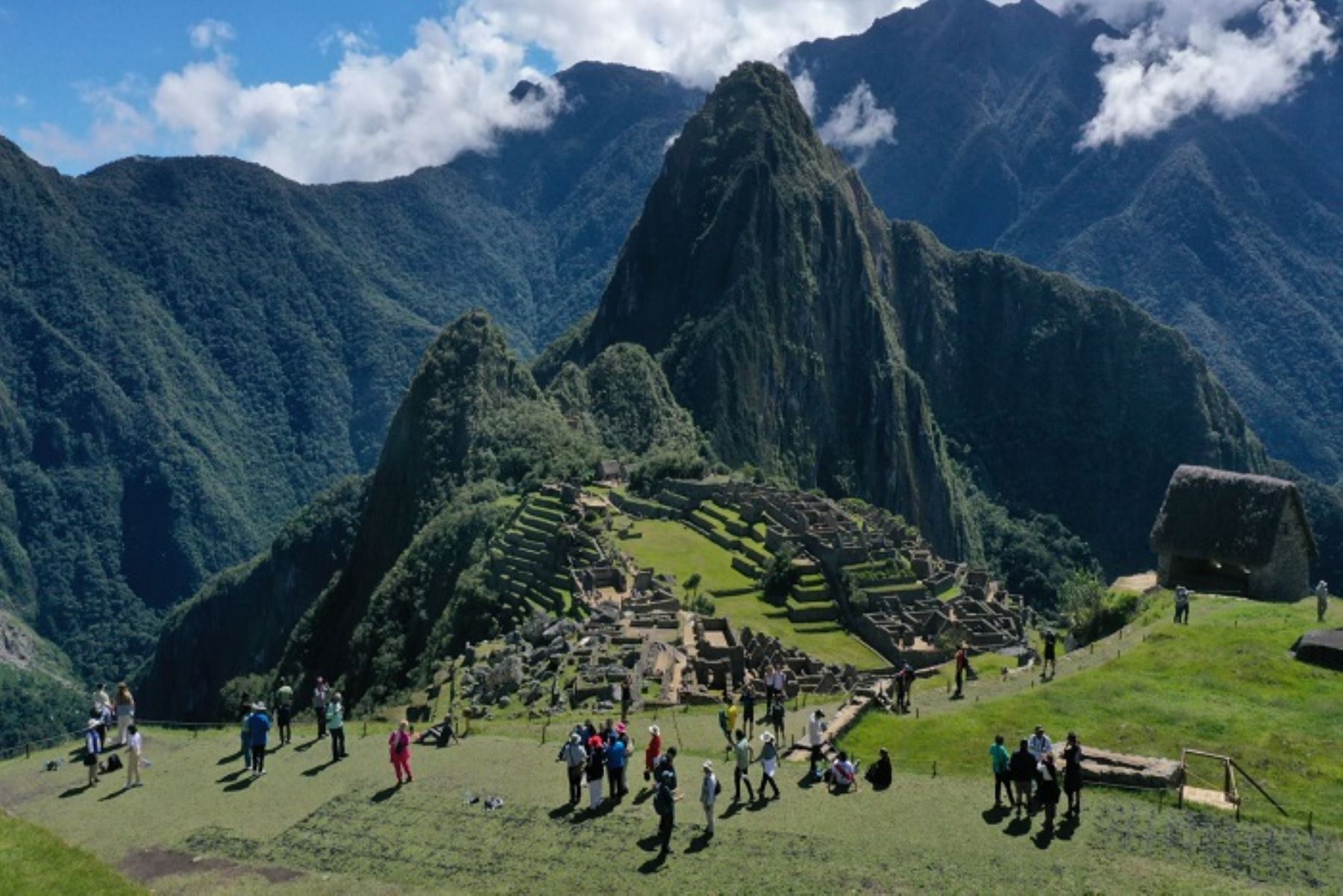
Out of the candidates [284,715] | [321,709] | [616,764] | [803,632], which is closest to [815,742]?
[616,764]

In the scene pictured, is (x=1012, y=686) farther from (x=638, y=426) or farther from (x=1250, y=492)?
(x=638, y=426)

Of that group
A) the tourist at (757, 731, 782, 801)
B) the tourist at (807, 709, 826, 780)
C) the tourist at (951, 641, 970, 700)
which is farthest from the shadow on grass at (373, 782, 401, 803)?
the tourist at (951, 641, 970, 700)

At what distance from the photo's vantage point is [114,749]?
95.8 feet

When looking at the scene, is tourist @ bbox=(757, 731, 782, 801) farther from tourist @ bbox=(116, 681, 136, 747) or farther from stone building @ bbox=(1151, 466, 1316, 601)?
stone building @ bbox=(1151, 466, 1316, 601)

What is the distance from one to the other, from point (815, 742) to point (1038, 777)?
16.3 feet

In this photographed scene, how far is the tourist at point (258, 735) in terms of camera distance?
27.1 meters

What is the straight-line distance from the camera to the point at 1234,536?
42.9 meters

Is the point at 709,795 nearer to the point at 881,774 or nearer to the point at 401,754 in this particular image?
the point at 881,774

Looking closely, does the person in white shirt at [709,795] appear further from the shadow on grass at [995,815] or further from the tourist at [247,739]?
the tourist at [247,739]

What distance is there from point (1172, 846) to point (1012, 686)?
11398 mm

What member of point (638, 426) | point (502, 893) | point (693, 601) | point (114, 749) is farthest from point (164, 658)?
point (502, 893)

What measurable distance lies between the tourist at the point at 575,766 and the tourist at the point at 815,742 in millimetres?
4988

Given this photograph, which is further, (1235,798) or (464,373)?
(464,373)

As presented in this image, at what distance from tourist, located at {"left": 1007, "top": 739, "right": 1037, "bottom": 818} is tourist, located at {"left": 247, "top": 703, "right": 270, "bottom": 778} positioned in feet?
54.5
